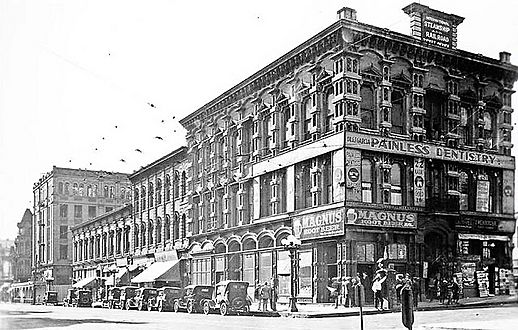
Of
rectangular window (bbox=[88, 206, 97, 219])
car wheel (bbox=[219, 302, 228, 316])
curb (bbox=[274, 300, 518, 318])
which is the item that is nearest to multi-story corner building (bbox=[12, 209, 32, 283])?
rectangular window (bbox=[88, 206, 97, 219])

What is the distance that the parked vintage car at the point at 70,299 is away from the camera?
1513 centimetres

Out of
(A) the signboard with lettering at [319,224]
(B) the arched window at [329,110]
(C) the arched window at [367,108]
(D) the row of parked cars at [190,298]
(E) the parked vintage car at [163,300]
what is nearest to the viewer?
(C) the arched window at [367,108]

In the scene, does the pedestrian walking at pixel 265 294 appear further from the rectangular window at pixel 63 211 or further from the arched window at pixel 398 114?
the rectangular window at pixel 63 211

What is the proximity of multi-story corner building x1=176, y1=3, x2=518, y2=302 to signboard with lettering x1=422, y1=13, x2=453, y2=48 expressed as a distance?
0.02 meters

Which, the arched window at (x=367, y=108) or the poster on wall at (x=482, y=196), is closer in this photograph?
the poster on wall at (x=482, y=196)

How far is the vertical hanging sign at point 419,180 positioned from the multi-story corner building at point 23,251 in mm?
5564

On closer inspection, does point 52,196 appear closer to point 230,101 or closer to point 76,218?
point 76,218

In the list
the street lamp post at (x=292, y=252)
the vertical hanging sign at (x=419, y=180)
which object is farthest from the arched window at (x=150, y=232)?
the vertical hanging sign at (x=419, y=180)

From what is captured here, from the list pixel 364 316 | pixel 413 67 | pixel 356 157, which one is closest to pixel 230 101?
pixel 356 157

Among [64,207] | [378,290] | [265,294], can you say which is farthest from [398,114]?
[64,207]

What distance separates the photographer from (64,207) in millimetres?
12422

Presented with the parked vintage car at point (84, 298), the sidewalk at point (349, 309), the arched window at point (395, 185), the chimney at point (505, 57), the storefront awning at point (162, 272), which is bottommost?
the parked vintage car at point (84, 298)

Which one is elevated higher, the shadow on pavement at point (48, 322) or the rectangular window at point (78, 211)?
the rectangular window at point (78, 211)

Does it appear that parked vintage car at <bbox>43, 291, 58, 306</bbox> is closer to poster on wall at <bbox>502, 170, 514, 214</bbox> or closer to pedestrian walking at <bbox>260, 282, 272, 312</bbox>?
pedestrian walking at <bbox>260, 282, 272, 312</bbox>
